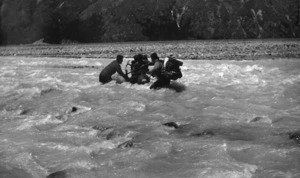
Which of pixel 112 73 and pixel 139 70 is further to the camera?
pixel 112 73

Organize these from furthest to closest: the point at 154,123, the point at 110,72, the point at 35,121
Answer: the point at 110,72 → the point at 35,121 → the point at 154,123

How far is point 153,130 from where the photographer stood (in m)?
10.2

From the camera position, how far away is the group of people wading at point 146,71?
15.9 meters

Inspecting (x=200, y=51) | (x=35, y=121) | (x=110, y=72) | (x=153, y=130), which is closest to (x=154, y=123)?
(x=153, y=130)

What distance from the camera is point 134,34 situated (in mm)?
144000

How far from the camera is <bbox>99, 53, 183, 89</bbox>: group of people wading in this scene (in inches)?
628

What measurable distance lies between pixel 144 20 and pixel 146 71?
13111 cm

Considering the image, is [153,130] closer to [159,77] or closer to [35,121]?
[35,121]

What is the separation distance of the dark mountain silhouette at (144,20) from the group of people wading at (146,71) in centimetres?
12232

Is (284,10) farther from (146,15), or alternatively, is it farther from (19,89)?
(19,89)

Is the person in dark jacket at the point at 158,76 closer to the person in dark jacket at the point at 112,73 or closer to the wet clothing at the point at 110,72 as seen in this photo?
the person in dark jacket at the point at 112,73

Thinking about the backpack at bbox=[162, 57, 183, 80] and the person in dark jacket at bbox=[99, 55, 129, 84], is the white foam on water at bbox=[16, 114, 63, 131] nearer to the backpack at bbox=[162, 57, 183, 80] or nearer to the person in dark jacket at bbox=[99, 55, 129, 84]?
the backpack at bbox=[162, 57, 183, 80]

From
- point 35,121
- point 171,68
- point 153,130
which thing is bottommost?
point 35,121

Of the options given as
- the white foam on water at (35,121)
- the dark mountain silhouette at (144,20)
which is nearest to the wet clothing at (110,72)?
the white foam on water at (35,121)
